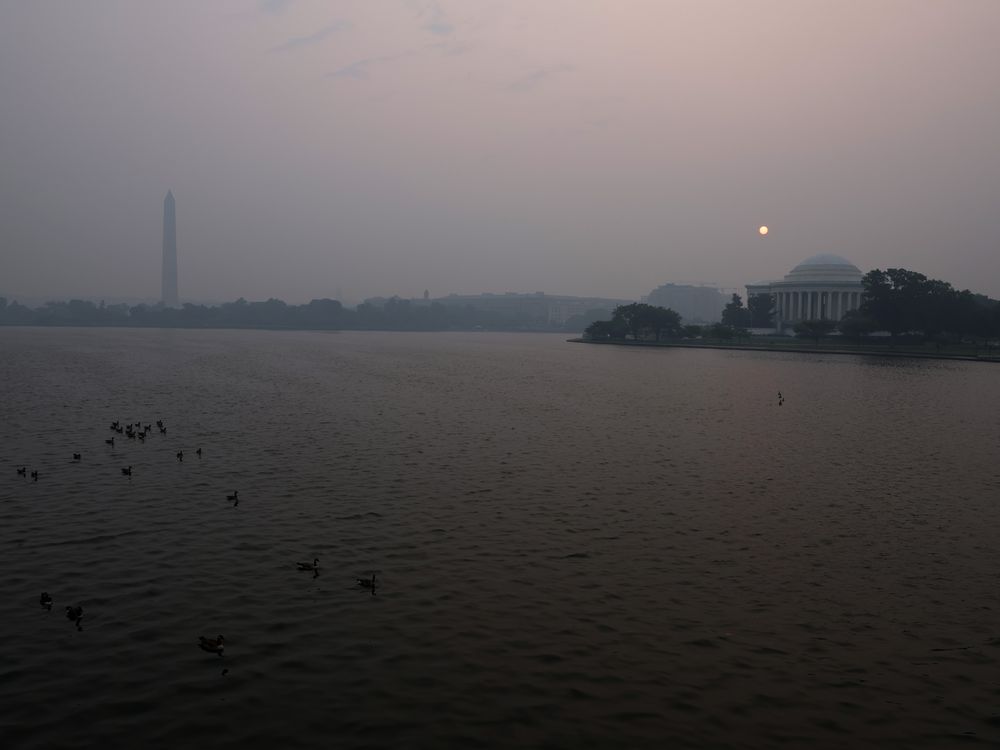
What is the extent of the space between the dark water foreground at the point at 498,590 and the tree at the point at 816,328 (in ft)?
371

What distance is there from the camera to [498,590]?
54.2 ft

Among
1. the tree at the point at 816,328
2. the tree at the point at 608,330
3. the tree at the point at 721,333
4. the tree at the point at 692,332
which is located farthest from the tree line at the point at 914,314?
the tree at the point at 608,330

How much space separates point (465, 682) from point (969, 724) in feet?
25.8

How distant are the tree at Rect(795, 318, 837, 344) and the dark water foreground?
112937 millimetres

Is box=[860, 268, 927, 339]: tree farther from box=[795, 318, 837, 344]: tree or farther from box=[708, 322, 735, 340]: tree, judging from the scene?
box=[708, 322, 735, 340]: tree

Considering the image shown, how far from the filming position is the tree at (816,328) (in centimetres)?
14400

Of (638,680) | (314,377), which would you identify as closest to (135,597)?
(638,680)

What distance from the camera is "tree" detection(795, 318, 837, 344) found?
144 meters

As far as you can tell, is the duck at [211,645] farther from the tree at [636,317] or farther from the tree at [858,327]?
the tree at [636,317]

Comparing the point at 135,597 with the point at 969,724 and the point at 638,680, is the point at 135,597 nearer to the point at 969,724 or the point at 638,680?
the point at 638,680

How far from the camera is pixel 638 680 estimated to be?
502 inches

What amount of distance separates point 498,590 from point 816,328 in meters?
142

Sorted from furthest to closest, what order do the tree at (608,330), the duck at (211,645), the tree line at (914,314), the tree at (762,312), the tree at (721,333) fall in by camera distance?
the tree at (762,312) → the tree at (608,330) → the tree at (721,333) → the tree line at (914,314) → the duck at (211,645)

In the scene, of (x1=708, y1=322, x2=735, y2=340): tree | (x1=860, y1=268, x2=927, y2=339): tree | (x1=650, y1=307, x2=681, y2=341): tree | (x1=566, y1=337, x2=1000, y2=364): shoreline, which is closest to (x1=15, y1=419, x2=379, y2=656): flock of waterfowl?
(x1=566, y1=337, x2=1000, y2=364): shoreline
